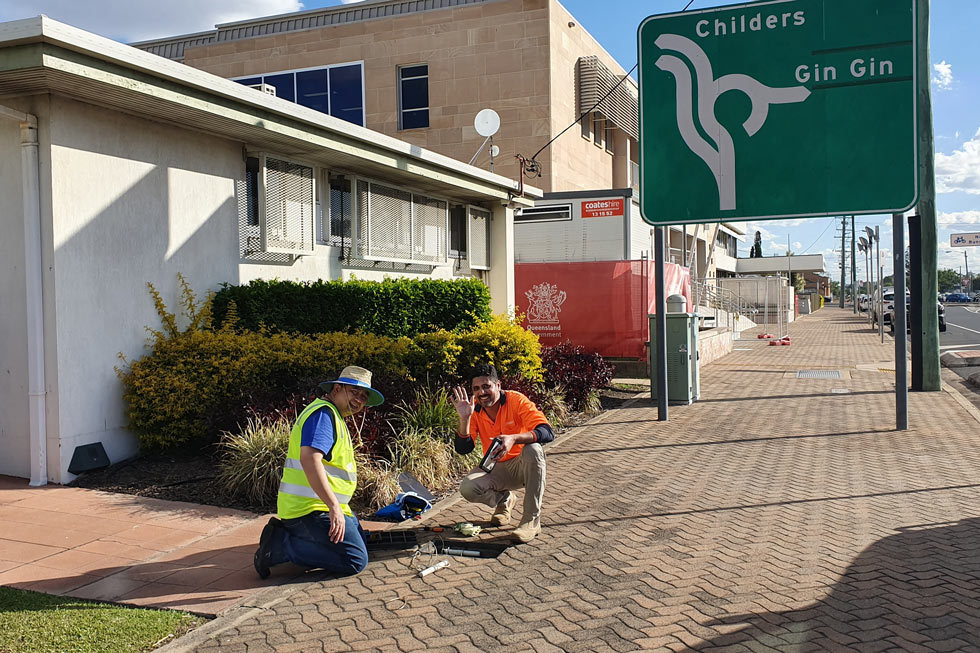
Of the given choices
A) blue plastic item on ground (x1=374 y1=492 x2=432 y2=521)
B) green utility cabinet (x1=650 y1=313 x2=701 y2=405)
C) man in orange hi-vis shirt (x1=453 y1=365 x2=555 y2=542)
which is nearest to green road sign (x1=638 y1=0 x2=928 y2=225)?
green utility cabinet (x1=650 y1=313 x2=701 y2=405)

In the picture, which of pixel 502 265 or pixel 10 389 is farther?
pixel 502 265

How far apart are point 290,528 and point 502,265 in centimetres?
1110

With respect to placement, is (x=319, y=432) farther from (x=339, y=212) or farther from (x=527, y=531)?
(x=339, y=212)

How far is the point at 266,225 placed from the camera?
1033 centimetres

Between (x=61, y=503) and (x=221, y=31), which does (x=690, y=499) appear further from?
(x=221, y=31)

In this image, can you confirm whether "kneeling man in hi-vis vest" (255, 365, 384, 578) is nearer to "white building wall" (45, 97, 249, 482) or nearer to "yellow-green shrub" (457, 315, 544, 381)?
"white building wall" (45, 97, 249, 482)

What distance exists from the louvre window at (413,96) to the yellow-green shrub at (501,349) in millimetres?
14969

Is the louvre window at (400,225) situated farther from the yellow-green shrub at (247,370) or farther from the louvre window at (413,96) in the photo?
the louvre window at (413,96)

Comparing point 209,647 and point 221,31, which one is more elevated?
point 221,31

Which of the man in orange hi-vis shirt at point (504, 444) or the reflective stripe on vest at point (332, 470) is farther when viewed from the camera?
the man in orange hi-vis shirt at point (504, 444)

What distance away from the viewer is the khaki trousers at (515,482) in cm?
629

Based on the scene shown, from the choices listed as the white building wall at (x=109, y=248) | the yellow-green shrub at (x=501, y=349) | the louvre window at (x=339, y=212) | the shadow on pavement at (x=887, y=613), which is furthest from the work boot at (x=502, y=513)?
the louvre window at (x=339, y=212)

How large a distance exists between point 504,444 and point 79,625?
110 inches

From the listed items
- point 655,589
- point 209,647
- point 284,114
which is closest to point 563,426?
point 284,114
